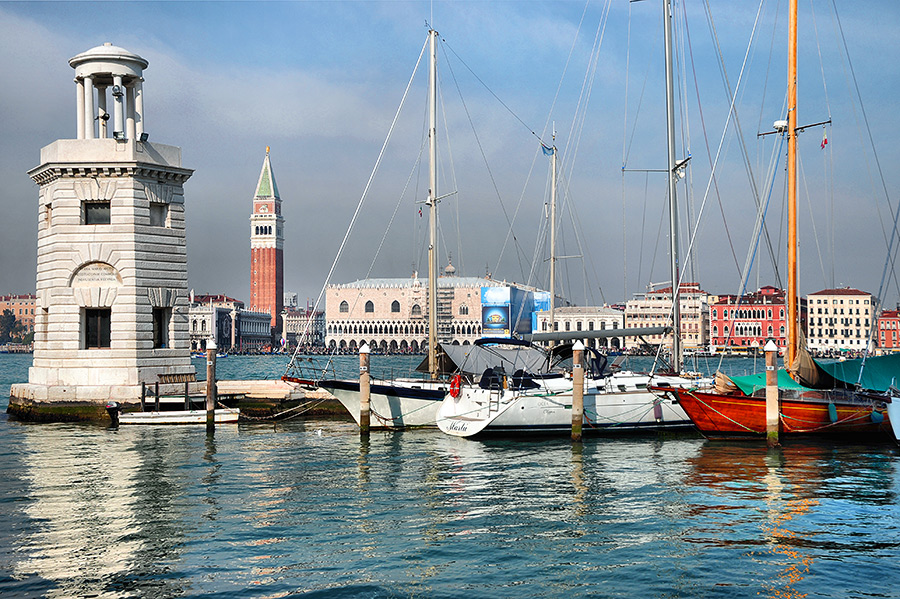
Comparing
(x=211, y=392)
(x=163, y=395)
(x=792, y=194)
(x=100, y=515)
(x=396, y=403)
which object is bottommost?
(x=100, y=515)

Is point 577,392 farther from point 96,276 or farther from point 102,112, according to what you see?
point 102,112

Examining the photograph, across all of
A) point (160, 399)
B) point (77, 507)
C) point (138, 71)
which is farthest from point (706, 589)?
point (138, 71)

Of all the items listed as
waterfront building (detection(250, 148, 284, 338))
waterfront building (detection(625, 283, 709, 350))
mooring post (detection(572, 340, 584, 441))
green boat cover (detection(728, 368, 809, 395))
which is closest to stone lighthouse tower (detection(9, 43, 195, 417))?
mooring post (detection(572, 340, 584, 441))

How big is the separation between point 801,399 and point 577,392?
18.8 feet

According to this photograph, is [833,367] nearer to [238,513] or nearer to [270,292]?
[238,513]

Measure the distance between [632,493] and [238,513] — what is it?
6968mm

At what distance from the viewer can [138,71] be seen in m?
28.9

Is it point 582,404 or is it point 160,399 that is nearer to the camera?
point 582,404

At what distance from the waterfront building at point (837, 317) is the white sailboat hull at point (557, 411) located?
445 feet

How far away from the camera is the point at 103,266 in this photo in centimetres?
2778

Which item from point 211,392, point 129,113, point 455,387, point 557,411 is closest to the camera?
point 557,411

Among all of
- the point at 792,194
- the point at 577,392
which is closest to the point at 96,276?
the point at 577,392

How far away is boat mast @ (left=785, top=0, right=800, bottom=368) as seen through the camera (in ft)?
77.0

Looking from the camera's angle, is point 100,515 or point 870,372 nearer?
point 100,515
